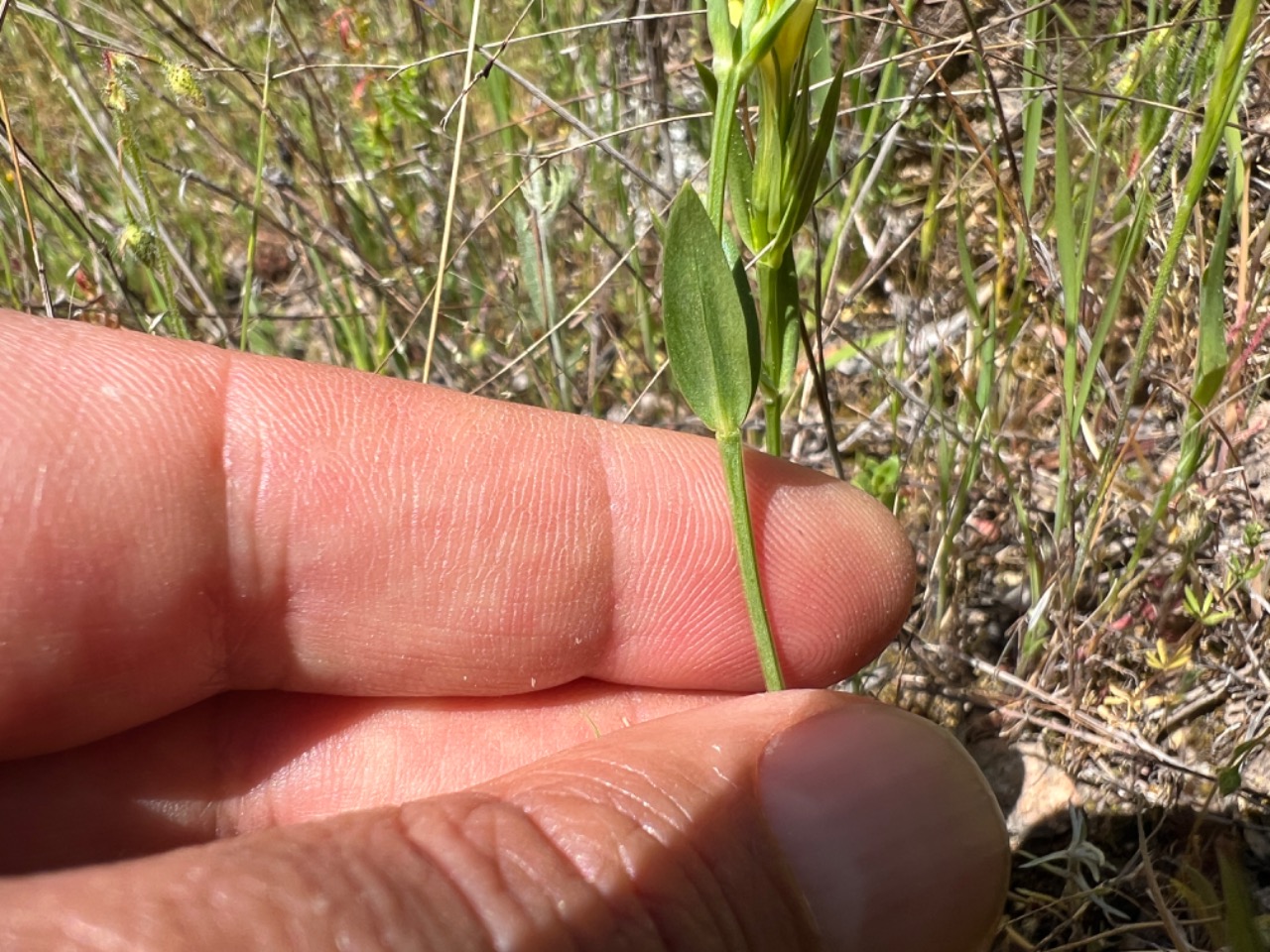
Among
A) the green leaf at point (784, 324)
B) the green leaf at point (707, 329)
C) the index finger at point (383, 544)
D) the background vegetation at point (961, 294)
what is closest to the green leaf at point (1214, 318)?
the background vegetation at point (961, 294)

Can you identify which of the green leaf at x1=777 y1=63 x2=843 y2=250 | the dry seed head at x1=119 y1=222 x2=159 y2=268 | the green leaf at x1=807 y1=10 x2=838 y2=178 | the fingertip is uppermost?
the green leaf at x1=807 y1=10 x2=838 y2=178

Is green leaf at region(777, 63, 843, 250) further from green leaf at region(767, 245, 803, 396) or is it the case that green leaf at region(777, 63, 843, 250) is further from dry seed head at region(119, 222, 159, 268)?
dry seed head at region(119, 222, 159, 268)

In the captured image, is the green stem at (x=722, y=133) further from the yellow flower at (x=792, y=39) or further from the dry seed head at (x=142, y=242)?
the dry seed head at (x=142, y=242)

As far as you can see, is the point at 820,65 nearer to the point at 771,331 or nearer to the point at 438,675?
the point at 771,331

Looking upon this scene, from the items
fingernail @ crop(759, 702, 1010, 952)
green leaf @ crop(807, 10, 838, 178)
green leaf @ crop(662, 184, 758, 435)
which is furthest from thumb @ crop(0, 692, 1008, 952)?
green leaf @ crop(807, 10, 838, 178)

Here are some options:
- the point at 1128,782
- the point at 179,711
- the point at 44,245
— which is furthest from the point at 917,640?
the point at 44,245

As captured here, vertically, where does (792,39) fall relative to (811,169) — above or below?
above

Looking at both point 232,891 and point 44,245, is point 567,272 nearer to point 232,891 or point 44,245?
point 44,245

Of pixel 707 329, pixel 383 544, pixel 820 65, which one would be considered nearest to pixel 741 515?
pixel 707 329
